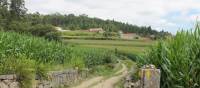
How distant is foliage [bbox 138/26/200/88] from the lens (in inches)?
325

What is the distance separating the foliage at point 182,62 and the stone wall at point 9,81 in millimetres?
11058

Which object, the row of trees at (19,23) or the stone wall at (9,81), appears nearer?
the stone wall at (9,81)

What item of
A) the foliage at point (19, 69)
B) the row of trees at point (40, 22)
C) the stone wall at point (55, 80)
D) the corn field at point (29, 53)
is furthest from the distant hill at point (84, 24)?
the foliage at point (19, 69)

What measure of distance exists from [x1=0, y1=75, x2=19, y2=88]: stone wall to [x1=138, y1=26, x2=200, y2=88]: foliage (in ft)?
36.3

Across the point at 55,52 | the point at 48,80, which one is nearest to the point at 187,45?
the point at 48,80

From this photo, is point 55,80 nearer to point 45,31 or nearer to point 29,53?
point 29,53

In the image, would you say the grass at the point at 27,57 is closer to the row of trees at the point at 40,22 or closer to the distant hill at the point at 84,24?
the row of trees at the point at 40,22

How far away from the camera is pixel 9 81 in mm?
19609

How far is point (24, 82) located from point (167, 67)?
12.3 meters

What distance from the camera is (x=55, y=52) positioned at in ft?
110

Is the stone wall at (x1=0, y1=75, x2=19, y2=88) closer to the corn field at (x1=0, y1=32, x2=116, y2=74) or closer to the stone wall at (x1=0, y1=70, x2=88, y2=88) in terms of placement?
the stone wall at (x1=0, y1=70, x2=88, y2=88)

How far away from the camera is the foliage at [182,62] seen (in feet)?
27.1

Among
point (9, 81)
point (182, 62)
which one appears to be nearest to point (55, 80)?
point (9, 81)

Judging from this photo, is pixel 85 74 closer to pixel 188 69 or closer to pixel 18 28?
pixel 18 28
